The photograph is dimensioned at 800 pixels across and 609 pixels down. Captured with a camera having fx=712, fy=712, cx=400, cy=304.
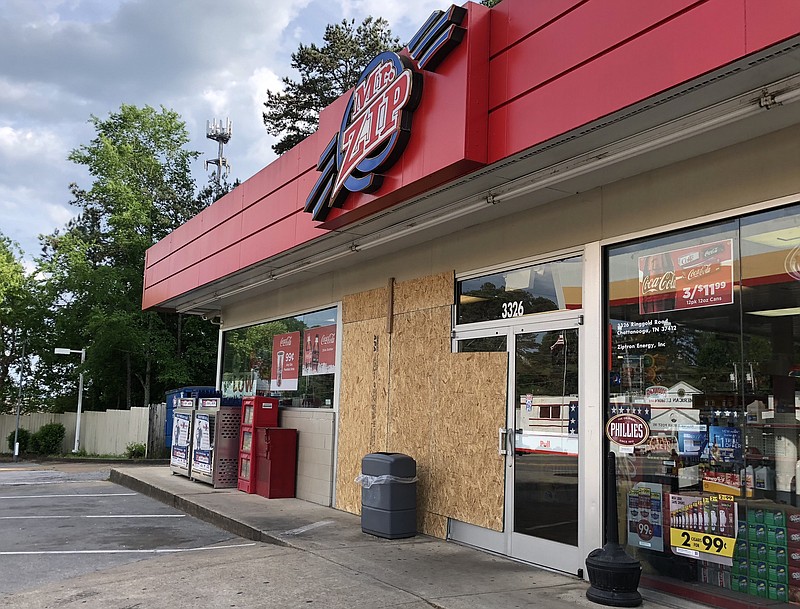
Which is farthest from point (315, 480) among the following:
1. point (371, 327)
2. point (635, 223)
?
point (635, 223)

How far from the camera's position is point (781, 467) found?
17.6 ft

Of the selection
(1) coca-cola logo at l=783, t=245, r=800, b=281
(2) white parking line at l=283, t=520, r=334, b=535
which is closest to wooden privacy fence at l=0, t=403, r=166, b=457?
(2) white parking line at l=283, t=520, r=334, b=535

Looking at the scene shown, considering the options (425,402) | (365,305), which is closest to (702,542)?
(425,402)

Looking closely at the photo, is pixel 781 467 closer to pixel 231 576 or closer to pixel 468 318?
pixel 468 318

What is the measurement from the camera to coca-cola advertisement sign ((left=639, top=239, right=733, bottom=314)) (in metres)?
5.89

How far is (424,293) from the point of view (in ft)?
31.1

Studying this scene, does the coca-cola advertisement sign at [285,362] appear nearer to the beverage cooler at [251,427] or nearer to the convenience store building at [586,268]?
the beverage cooler at [251,427]

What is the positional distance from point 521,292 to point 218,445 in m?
7.29

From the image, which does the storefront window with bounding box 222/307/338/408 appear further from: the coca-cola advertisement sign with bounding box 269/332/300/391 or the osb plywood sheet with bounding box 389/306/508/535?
the osb plywood sheet with bounding box 389/306/508/535

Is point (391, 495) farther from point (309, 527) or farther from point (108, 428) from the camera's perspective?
point (108, 428)

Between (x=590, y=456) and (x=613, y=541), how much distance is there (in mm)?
997

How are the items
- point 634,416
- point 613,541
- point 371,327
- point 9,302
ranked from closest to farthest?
point 613,541, point 634,416, point 371,327, point 9,302

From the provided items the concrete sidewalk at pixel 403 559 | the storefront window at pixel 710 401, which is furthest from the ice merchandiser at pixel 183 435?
the storefront window at pixel 710 401

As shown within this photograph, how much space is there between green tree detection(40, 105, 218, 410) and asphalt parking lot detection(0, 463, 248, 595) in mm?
18725
